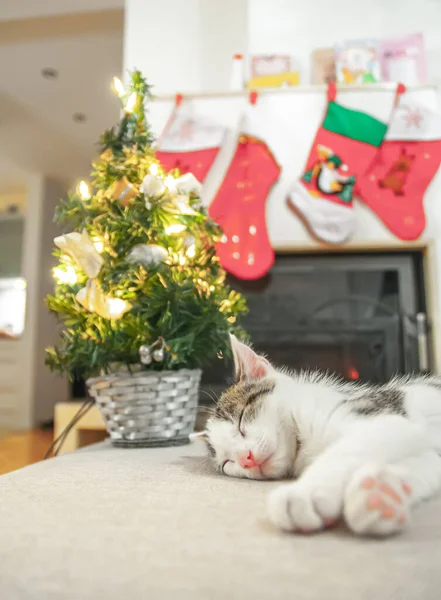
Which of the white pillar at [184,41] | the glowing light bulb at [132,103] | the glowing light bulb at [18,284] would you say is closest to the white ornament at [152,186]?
the glowing light bulb at [132,103]

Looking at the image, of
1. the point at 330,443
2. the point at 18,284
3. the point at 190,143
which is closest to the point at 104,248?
the point at 330,443

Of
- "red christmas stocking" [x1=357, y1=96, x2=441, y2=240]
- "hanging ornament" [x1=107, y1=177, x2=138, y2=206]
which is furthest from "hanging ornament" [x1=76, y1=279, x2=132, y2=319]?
"red christmas stocking" [x1=357, y1=96, x2=441, y2=240]

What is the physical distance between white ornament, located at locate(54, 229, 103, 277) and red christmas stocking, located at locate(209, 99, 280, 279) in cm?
77

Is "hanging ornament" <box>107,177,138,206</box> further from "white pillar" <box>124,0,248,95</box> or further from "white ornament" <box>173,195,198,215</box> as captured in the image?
"white pillar" <box>124,0,248,95</box>

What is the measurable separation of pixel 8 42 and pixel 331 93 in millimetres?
1796

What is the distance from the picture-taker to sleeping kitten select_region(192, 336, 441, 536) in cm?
43

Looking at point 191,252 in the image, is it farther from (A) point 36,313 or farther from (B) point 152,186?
(A) point 36,313

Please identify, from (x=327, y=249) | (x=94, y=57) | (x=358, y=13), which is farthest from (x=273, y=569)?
(x=94, y=57)

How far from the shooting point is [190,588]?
0.37 meters

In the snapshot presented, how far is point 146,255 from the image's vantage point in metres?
1.08

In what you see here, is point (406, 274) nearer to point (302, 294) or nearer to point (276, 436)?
point (302, 294)

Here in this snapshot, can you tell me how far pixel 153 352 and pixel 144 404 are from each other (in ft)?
0.37

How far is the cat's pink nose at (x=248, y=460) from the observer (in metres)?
0.69

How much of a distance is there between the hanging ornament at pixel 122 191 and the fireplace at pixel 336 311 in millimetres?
760
